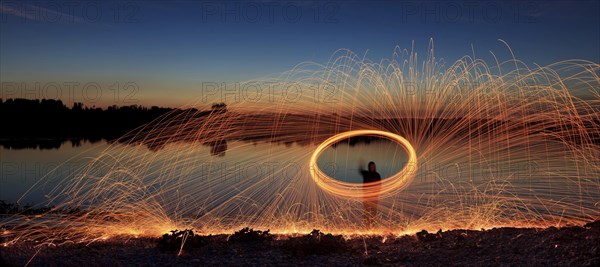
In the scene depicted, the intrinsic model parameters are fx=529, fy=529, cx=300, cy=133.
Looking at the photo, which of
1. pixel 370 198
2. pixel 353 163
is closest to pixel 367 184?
pixel 370 198

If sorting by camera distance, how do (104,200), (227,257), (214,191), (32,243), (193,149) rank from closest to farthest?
(227,257)
(32,243)
(104,200)
(193,149)
(214,191)

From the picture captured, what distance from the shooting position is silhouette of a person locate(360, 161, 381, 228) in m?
14.0

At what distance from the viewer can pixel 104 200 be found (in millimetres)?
14602

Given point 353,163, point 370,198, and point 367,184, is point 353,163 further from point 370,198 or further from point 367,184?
point 370,198

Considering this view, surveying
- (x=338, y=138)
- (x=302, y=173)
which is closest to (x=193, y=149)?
(x=302, y=173)

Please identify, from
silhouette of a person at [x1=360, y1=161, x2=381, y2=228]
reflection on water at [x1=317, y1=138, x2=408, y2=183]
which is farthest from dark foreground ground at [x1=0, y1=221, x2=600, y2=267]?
reflection on water at [x1=317, y1=138, x2=408, y2=183]

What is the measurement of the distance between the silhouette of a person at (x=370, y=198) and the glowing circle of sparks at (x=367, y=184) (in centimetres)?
3

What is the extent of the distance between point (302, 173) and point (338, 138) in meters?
1.40

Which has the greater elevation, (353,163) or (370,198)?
(353,163)

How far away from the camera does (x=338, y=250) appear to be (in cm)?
1127

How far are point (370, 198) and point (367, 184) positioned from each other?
1.25 feet

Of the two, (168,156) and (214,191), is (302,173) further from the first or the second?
(214,191)

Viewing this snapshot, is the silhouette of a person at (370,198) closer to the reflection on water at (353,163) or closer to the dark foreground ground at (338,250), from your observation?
the reflection on water at (353,163)

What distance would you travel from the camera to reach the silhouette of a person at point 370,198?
14.0 metres
